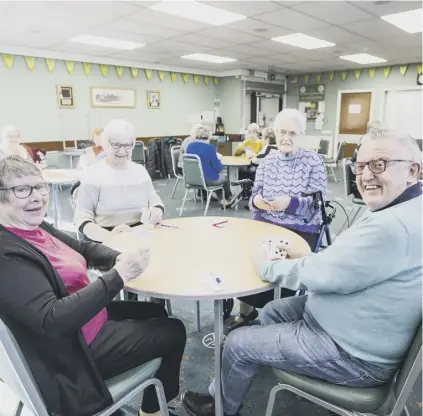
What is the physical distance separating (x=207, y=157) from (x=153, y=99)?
4571mm

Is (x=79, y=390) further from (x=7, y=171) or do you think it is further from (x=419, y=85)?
(x=419, y=85)

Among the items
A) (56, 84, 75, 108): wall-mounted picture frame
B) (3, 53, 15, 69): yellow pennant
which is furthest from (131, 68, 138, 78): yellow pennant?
(3, 53, 15, 69): yellow pennant

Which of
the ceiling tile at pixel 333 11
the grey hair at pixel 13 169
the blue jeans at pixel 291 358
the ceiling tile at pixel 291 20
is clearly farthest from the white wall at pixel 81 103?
the blue jeans at pixel 291 358

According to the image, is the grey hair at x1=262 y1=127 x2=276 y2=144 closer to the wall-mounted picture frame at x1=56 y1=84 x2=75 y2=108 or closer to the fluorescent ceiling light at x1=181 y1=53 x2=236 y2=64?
the fluorescent ceiling light at x1=181 y1=53 x2=236 y2=64

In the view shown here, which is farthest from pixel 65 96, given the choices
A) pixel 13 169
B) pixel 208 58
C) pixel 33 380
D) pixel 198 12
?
pixel 33 380

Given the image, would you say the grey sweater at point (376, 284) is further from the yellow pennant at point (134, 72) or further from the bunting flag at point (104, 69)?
the yellow pennant at point (134, 72)

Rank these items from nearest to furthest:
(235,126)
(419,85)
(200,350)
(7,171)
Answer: (7,171), (200,350), (419,85), (235,126)

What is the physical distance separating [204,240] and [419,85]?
354 inches

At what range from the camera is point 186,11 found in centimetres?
428

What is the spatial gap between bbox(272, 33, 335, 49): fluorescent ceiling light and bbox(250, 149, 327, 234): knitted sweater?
4.02 meters

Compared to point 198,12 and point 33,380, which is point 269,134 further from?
point 33,380

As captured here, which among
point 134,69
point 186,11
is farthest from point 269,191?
point 134,69

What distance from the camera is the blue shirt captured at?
455 cm

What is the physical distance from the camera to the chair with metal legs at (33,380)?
2.86 ft
